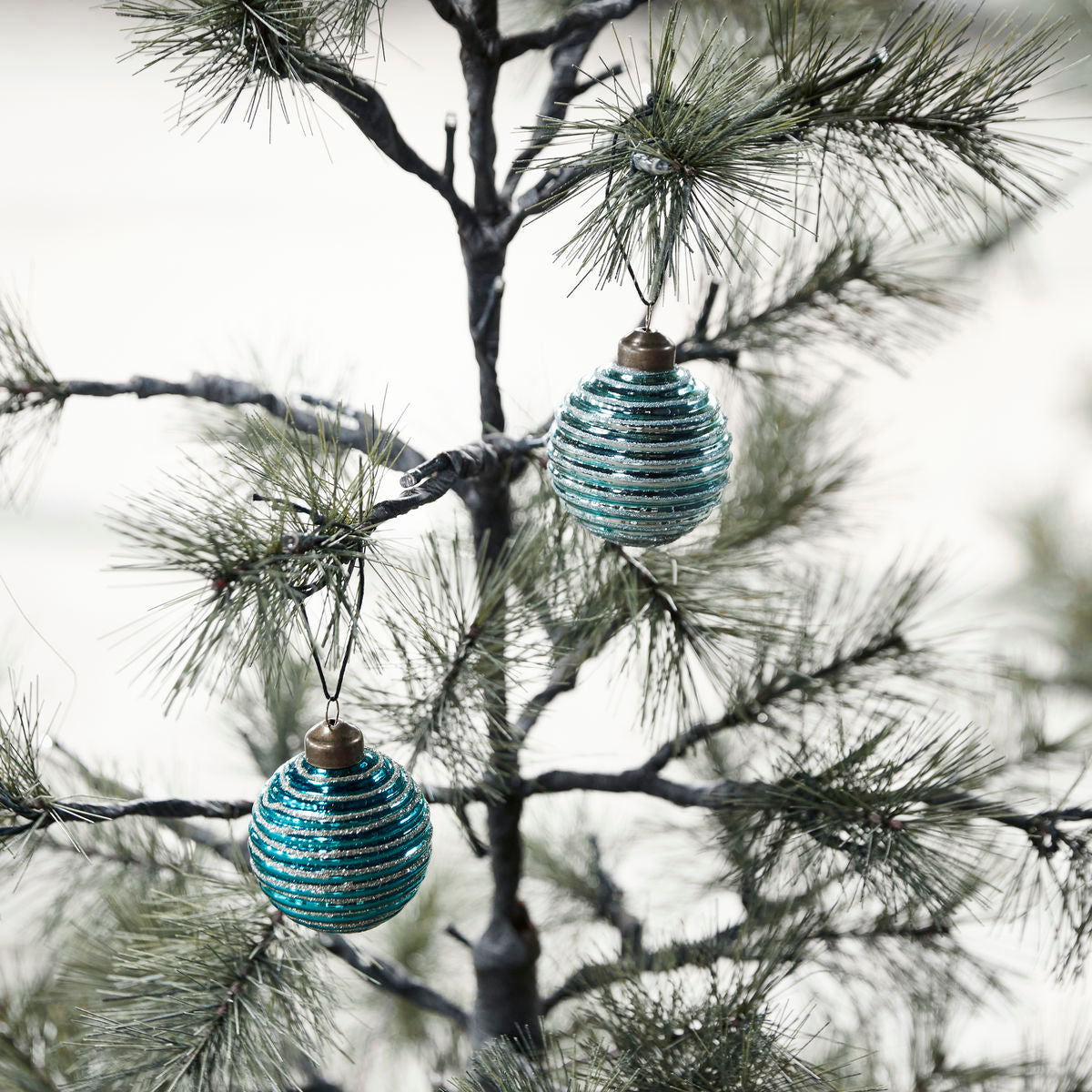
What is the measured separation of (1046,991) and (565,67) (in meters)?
1.45

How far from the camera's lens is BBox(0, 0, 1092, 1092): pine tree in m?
0.47

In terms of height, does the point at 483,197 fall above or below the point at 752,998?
above

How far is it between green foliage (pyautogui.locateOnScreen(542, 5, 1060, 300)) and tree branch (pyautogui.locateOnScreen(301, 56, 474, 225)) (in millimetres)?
63

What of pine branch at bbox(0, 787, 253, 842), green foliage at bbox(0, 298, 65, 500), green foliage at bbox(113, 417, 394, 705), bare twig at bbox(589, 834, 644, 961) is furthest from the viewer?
bare twig at bbox(589, 834, 644, 961)

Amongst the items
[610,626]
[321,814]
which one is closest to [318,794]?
[321,814]

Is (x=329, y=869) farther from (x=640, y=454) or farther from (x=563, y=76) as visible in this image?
(x=563, y=76)

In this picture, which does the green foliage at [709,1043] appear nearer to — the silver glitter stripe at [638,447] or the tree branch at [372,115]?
the silver glitter stripe at [638,447]

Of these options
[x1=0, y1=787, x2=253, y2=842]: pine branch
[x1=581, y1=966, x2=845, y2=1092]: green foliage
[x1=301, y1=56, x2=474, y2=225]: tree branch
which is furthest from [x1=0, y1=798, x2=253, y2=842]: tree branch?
[x1=301, y1=56, x2=474, y2=225]: tree branch

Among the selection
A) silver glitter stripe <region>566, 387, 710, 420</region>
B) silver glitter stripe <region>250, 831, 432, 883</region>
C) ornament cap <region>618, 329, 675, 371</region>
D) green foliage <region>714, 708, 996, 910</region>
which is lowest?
silver glitter stripe <region>250, 831, 432, 883</region>

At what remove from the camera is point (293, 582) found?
0.45 metres

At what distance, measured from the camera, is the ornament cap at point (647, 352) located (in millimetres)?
523

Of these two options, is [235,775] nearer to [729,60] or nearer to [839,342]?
[839,342]

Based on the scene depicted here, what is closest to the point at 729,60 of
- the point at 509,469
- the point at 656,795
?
the point at 509,469

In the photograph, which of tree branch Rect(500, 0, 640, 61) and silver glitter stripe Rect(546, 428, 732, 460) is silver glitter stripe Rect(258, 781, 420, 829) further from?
tree branch Rect(500, 0, 640, 61)
